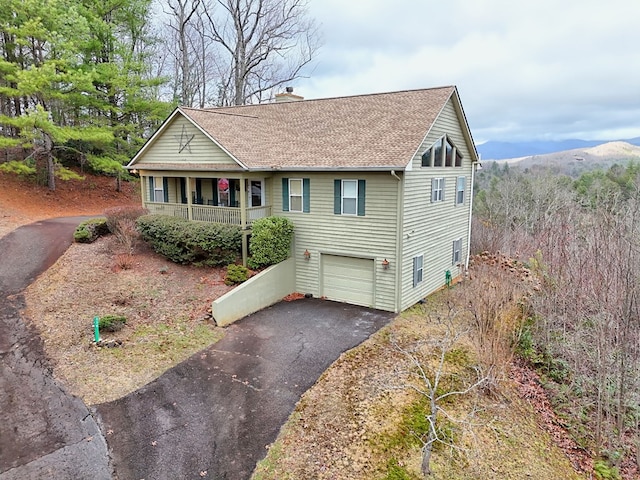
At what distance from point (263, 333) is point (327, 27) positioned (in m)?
27.8

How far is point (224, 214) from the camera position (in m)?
16.3

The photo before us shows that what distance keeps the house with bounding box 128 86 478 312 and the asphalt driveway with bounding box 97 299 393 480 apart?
2.81 meters

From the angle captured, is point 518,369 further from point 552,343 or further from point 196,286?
point 196,286

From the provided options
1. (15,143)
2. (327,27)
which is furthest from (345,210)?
(327,27)

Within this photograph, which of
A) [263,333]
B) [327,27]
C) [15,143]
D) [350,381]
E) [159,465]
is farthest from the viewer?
[327,27]

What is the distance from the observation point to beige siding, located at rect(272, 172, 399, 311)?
14.2m

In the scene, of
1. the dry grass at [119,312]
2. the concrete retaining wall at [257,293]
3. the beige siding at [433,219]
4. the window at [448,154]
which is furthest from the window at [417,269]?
the dry grass at [119,312]

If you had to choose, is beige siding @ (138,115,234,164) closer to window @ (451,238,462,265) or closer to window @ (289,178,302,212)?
window @ (289,178,302,212)

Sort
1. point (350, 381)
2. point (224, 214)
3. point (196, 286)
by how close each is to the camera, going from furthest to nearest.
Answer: point (224, 214) < point (196, 286) < point (350, 381)

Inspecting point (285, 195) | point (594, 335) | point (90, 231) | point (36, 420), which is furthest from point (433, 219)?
point (90, 231)

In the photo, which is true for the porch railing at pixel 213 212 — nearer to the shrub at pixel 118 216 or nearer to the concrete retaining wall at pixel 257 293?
the shrub at pixel 118 216

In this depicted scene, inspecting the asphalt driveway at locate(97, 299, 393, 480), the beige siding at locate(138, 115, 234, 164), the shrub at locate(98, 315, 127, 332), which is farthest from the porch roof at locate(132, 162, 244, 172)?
the shrub at locate(98, 315, 127, 332)

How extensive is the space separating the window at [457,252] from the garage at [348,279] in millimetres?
6081

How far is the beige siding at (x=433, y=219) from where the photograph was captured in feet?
47.8
